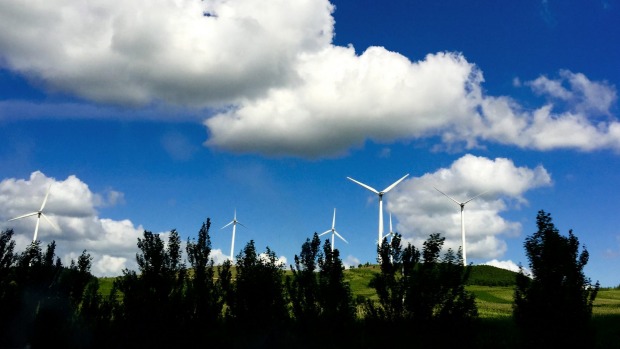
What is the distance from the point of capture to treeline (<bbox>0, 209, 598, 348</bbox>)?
22.1m

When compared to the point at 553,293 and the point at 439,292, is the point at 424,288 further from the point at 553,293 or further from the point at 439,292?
the point at 553,293

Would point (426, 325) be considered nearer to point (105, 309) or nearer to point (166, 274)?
point (166, 274)

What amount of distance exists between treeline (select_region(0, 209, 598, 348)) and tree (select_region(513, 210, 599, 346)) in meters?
0.64

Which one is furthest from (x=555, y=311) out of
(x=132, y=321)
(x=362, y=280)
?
(x=362, y=280)

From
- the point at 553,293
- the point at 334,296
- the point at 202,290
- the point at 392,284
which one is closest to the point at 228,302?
the point at 202,290

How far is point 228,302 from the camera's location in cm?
2828

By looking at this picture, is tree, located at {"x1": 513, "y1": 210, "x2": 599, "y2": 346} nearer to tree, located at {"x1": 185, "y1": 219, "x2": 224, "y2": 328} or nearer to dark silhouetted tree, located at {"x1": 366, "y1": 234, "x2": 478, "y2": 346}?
dark silhouetted tree, located at {"x1": 366, "y1": 234, "x2": 478, "y2": 346}

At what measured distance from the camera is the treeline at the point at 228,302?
72.5 feet

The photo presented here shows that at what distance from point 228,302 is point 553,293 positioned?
1640 cm

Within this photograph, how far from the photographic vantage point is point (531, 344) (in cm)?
1884

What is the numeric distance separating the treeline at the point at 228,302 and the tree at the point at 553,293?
0.64 meters

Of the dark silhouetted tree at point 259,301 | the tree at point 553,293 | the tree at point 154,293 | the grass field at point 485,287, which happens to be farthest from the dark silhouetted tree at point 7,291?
the grass field at point 485,287

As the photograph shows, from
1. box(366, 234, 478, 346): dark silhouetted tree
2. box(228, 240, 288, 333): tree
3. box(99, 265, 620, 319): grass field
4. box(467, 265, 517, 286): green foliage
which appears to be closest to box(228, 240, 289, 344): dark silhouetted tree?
box(228, 240, 288, 333): tree

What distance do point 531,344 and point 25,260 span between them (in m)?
28.6
